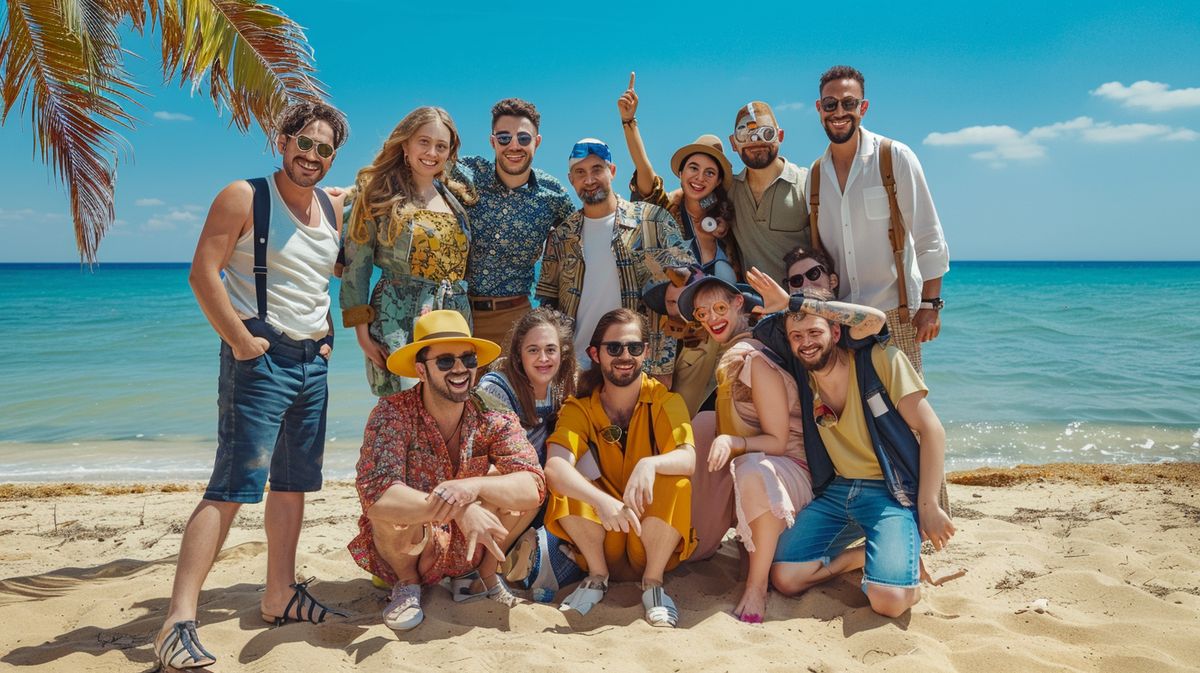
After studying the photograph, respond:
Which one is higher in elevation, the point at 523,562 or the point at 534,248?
the point at 534,248

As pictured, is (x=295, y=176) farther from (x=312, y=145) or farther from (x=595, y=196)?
(x=595, y=196)

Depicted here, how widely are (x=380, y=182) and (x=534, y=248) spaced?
1.00m

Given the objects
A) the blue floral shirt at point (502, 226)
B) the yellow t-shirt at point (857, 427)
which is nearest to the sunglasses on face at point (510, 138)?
the blue floral shirt at point (502, 226)

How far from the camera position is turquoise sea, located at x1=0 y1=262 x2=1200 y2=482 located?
8.88 meters

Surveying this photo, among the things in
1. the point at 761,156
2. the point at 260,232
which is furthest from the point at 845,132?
the point at 260,232

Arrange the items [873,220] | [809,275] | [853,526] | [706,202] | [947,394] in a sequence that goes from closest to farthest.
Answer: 1. [853,526]
2. [809,275]
3. [873,220]
4. [706,202]
5. [947,394]

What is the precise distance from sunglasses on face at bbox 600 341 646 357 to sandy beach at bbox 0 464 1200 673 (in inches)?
47.1

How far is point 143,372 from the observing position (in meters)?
15.3

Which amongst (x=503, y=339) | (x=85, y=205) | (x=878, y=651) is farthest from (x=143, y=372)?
(x=878, y=651)

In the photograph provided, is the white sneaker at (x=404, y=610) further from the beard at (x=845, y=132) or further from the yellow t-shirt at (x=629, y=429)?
the beard at (x=845, y=132)

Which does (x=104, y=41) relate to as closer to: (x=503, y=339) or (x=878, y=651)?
(x=503, y=339)

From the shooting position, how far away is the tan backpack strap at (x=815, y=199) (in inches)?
182

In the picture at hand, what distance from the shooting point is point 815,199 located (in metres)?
4.62

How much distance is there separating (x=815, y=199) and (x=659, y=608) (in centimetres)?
248
